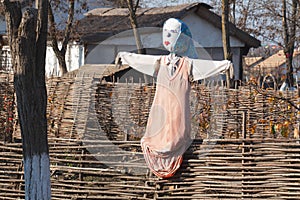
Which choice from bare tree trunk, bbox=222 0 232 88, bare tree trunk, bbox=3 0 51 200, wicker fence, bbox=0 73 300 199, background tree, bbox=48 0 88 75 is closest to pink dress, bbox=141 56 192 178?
wicker fence, bbox=0 73 300 199

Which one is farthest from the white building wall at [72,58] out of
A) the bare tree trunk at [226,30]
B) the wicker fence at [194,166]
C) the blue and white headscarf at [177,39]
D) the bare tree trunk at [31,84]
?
the bare tree trunk at [31,84]

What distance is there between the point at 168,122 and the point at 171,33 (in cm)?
116

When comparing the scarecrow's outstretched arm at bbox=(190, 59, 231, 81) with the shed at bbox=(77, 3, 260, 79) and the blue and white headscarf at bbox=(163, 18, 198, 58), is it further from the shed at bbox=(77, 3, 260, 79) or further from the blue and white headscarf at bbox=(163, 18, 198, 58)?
the shed at bbox=(77, 3, 260, 79)

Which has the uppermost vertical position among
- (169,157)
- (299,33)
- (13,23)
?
(299,33)

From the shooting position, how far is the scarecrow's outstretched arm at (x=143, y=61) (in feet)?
22.7

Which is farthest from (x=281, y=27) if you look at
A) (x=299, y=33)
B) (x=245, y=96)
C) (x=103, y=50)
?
(x=245, y=96)

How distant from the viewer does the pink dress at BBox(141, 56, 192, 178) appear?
6305 mm

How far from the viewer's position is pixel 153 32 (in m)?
16.6

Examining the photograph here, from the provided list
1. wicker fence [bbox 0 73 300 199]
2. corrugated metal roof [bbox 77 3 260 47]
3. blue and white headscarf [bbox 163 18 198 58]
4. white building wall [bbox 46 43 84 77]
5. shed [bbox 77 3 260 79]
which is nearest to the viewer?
wicker fence [bbox 0 73 300 199]

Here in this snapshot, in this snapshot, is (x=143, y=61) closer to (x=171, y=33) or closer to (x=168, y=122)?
(x=171, y=33)

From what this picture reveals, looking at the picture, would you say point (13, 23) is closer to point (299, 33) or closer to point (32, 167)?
point (32, 167)

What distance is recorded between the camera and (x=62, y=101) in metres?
9.06

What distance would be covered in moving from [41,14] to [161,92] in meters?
1.96

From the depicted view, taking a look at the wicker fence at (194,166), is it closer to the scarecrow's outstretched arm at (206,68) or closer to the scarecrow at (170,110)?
the scarecrow at (170,110)
